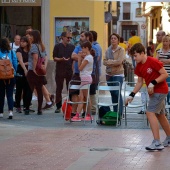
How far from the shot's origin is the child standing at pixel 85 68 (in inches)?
571

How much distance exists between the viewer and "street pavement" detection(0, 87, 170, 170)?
9812 mm

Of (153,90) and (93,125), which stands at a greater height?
(153,90)

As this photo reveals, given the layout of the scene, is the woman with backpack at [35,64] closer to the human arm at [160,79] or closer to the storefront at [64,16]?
the storefront at [64,16]

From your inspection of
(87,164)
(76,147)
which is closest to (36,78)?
(76,147)

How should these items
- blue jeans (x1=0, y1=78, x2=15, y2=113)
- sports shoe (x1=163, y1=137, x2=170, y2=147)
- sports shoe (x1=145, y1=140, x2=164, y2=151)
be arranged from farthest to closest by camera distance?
1. blue jeans (x1=0, y1=78, x2=15, y2=113)
2. sports shoe (x1=163, y1=137, x2=170, y2=147)
3. sports shoe (x1=145, y1=140, x2=164, y2=151)

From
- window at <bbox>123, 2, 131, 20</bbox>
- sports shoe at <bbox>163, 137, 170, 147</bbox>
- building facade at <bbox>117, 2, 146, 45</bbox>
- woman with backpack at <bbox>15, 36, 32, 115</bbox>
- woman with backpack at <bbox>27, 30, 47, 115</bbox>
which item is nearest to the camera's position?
sports shoe at <bbox>163, 137, 170, 147</bbox>

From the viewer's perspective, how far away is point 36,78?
15703 mm

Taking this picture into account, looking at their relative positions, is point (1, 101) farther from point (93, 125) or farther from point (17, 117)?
point (93, 125)

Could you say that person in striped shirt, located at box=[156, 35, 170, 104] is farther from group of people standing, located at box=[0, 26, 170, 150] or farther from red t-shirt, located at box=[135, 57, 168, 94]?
red t-shirt, located at box=[135, 57, 168, 94]

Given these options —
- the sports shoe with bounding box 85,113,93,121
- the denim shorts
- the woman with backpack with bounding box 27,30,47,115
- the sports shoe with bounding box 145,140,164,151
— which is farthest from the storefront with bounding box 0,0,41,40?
the sports shoe with bounding box 145,140,164,151

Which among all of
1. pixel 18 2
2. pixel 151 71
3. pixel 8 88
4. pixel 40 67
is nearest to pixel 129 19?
pixel 18 2

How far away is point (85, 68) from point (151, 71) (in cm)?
374

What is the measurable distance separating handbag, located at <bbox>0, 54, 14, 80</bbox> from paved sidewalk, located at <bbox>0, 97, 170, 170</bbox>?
0.98 metres

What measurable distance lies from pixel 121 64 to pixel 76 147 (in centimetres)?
392
